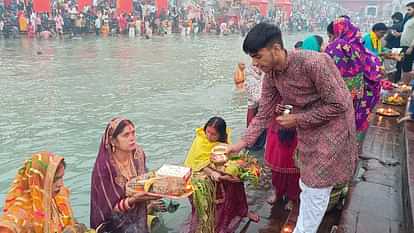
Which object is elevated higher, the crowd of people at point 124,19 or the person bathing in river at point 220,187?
the crowd of people at point 124,19

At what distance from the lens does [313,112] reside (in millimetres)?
2135

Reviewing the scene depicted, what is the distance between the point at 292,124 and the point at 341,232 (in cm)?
105

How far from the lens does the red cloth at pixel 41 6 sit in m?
22.6

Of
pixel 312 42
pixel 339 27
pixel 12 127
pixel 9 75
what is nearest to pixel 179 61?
pixel 9 75

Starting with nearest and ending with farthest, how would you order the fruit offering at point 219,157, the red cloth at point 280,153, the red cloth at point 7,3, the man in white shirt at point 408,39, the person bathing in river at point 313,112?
the person bathing in river at point 313,112 → the fruit offering at point 219,157 → the red cloth at point 280,153 → the man in white shirt at point 408,39 → the red cloth at point 7,3

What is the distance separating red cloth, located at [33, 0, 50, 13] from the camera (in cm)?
2256

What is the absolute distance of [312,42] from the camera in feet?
15.0

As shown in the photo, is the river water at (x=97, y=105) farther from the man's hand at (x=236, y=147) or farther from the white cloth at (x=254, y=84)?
the white cloth at (x=254, y=84)

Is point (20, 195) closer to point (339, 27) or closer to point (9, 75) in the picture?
point (339, 27)

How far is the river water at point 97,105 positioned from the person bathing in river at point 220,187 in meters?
0.21

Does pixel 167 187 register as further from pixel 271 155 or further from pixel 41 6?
pixel 41 6

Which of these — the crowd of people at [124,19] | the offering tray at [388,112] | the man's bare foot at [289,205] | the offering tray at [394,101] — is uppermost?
the crowd of people at [124,19]

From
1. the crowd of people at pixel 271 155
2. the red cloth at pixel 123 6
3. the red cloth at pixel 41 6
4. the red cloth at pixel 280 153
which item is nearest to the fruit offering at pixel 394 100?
the crowd of people at pixel 271 155

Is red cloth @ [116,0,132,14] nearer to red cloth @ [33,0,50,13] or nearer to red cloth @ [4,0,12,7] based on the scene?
red cloth @ [33,0,50,13]
